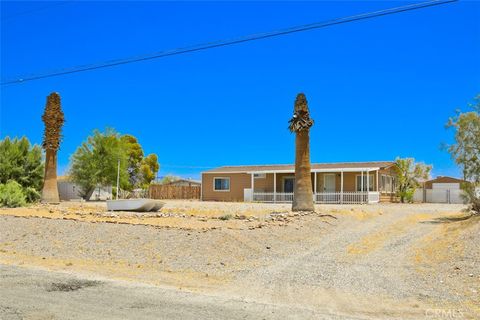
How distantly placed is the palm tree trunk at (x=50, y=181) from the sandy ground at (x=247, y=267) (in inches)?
509

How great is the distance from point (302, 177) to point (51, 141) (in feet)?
64.9

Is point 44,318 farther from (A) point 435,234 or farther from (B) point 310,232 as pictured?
(A) point 435,234

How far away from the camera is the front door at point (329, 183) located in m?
39.5

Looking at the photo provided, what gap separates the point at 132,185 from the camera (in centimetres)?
5591

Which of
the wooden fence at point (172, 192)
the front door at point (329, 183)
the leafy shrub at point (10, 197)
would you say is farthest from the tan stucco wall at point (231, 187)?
the leafy shrub at point (10, 197)

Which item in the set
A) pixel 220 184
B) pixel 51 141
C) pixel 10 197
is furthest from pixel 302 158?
pixel 220 184

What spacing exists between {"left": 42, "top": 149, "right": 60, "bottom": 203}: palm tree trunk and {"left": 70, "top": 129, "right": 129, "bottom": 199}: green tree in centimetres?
784

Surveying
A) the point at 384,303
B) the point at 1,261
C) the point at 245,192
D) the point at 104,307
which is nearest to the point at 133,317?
the point at 104,307

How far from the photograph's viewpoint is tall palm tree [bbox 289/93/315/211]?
2253cm

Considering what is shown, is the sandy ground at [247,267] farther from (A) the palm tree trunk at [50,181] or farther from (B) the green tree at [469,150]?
(A) the palm tree trunk at [50,181]

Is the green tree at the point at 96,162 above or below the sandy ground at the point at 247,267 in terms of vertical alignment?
above

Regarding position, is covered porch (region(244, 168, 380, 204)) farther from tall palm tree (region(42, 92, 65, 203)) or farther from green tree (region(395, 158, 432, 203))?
tall palm tree (region(42, 92, 65, 203))

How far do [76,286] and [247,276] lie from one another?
3.67m

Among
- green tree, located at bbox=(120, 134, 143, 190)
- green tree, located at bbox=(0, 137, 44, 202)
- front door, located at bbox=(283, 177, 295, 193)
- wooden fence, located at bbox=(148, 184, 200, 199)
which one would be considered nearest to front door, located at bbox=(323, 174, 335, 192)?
front door, located at bbox=(283, 177, 295, 193)
